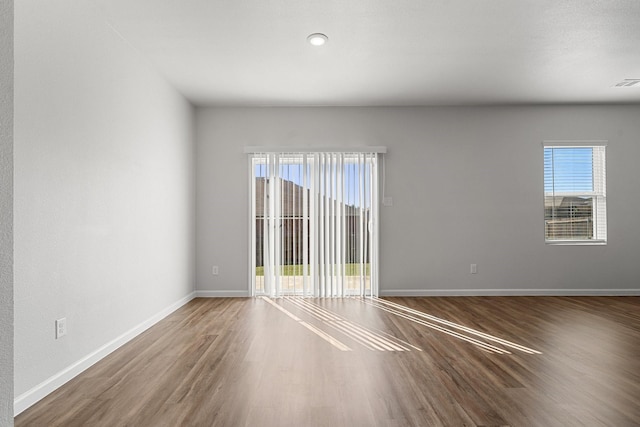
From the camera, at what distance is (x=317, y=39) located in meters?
3.50

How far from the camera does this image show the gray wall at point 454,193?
221 inches

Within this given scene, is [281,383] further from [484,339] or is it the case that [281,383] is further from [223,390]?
[484,339]

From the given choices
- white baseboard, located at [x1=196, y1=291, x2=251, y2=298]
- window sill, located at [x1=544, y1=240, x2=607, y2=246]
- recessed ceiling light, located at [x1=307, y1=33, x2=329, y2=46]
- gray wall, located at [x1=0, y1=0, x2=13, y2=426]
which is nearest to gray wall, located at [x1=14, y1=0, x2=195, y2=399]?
white baseboard, located at [x1=196, y1=291, x2=251, y2=298]

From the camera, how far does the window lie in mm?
5688

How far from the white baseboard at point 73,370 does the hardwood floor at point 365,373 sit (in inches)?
2.3

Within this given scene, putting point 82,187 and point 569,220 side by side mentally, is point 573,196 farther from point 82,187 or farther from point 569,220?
point 82,187

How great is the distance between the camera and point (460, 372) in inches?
108

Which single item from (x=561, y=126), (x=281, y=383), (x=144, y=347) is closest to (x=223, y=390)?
(x=281, y=383)

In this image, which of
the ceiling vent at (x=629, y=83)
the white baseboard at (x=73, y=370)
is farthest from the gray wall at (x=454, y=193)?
the white baseboard at (x=73, y=370)

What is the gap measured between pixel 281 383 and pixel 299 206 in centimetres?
327

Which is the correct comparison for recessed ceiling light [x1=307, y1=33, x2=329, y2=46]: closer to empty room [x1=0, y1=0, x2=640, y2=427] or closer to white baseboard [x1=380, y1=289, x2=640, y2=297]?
empty room [x1=0, y1=0, x2=640, y2=427]

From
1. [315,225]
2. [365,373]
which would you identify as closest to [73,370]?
[365,373]

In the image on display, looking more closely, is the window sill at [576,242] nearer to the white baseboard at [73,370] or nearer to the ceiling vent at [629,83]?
the ceiling vent at [629,83]

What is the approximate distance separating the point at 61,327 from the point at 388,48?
3.39 meters
